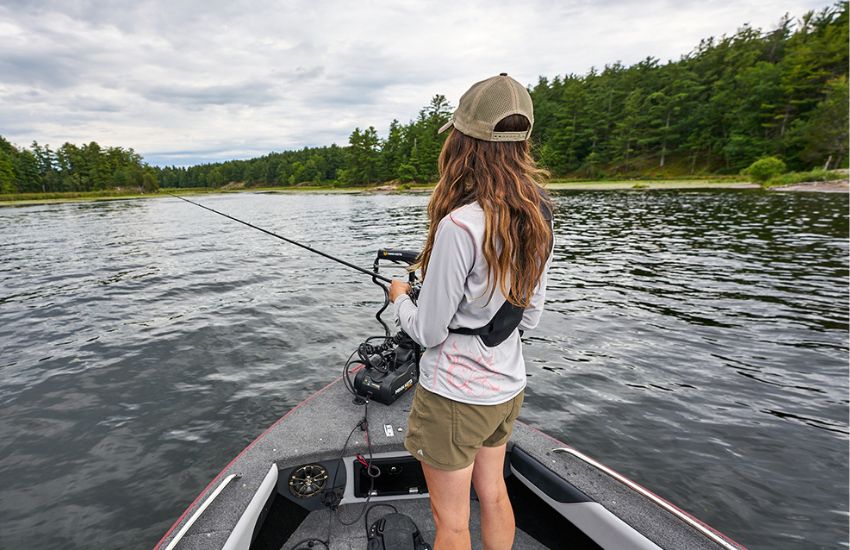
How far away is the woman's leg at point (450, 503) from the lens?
1871 mm

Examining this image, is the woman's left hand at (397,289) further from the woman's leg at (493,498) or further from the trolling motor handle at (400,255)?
the woman's leg at (493,498)

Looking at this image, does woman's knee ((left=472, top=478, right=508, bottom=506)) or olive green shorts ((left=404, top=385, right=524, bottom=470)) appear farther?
woman's knee ((left=472, top=478, right=508, bottom=506))

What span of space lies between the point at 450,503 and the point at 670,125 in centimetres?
9011

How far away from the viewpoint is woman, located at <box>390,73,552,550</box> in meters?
1.54

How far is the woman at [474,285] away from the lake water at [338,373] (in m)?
3.80

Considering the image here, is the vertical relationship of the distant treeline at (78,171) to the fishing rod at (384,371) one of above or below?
above

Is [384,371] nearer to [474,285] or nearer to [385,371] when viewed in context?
[385,371]

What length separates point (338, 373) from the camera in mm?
6883

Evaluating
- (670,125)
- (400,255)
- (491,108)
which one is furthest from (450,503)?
(670,125)

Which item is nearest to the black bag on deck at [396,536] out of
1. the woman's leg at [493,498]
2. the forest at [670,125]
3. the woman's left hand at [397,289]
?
the woman's leg at [493,498]

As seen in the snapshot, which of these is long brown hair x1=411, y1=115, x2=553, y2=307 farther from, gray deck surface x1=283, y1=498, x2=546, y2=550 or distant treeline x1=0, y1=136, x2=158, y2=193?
distant treeline x1=0, y1=136, x2=158, y2=193

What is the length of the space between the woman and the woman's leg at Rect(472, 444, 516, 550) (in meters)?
0.20

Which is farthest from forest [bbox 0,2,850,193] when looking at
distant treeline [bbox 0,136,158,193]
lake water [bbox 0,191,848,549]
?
lake water [bbox 0,191,848,549]

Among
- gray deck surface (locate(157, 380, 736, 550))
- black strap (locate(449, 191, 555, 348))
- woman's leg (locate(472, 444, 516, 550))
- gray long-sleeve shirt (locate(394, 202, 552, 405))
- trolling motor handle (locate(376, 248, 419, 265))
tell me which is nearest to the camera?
gray long-sleeve shirt (locate(394, 202, 552, 405))
